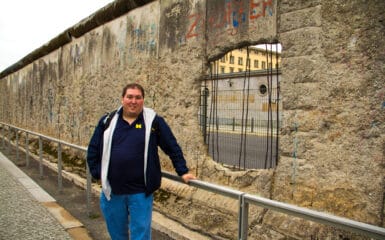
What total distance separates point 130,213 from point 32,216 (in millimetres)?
2083

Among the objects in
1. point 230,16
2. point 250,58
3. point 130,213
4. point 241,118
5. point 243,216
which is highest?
point 250,58

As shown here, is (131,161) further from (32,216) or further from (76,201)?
(76,201)

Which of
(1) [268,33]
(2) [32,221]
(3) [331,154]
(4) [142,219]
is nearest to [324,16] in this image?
(1) [268,33]

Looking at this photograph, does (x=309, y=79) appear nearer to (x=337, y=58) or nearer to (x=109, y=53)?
(x=337, y=58)

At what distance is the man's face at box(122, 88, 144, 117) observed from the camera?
8.34 feet

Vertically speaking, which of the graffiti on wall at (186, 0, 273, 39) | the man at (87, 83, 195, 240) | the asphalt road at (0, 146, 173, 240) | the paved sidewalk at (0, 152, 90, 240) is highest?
the graffiti on wall at (186, 0, 273, 39)

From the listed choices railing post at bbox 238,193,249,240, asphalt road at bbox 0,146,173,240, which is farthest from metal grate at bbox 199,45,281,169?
railing post at bbox 238,193,249,240

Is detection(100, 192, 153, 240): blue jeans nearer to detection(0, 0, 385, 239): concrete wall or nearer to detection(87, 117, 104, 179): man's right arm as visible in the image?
detection(87, 117, 104, 179): man's right arm

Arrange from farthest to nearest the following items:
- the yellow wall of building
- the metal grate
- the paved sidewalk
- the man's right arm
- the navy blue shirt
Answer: the metal grate
the yellow wall of building
the paved sidewalk
the man's right arm
the navy blue shirt

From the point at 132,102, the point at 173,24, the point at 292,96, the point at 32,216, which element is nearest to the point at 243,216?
the point at 132,102

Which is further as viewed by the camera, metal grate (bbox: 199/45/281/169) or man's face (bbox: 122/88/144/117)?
metal grate (bbox: 199/45/281/169)

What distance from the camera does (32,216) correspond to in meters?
4.06

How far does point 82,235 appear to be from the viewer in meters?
3.59

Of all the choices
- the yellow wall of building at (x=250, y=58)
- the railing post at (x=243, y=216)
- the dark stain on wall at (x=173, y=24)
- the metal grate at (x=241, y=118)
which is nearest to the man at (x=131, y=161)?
the railing post at (x=243, y=216)
